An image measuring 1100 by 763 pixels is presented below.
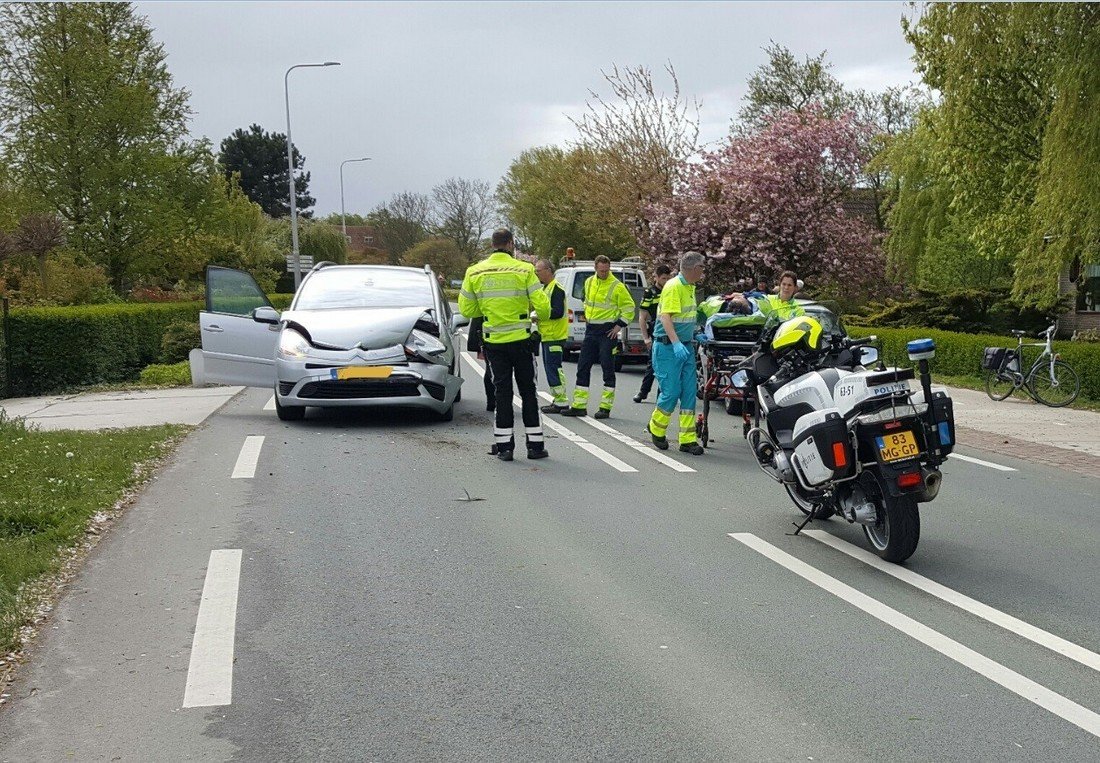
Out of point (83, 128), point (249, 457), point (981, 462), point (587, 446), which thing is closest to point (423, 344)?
point (587, 446)

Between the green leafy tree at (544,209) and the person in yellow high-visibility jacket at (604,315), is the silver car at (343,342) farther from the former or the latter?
the green leafy tree at (544,209)

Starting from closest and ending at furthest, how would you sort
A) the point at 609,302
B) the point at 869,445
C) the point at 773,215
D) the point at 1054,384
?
1. the point at 869,445
2. the point at 609,302
3. the point at 1054,384
4. the point at 773,215

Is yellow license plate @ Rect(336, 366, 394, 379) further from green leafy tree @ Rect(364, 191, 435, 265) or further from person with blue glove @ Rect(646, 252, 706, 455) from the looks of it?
green leafy tree @ Rect(364, 191, 435, 265)

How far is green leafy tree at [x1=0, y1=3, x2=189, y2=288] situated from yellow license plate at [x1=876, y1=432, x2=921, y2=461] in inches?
1070

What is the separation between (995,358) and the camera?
54.0ft

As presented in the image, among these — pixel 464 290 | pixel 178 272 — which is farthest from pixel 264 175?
pixel 464 290

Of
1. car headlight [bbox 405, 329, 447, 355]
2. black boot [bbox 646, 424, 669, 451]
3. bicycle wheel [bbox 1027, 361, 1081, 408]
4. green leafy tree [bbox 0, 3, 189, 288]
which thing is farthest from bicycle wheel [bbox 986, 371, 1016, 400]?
green leafy tree [bbox 0, 3, 189, 288]

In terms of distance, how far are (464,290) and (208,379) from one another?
4818 mm

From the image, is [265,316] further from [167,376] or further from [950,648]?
[950,648]

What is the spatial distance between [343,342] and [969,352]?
1171cm

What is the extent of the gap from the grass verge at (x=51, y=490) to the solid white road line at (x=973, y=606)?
14.6ft

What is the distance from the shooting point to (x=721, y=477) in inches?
Answer: 377

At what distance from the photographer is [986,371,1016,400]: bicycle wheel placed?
16453mm

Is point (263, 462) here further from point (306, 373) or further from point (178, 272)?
point (178, 272)
